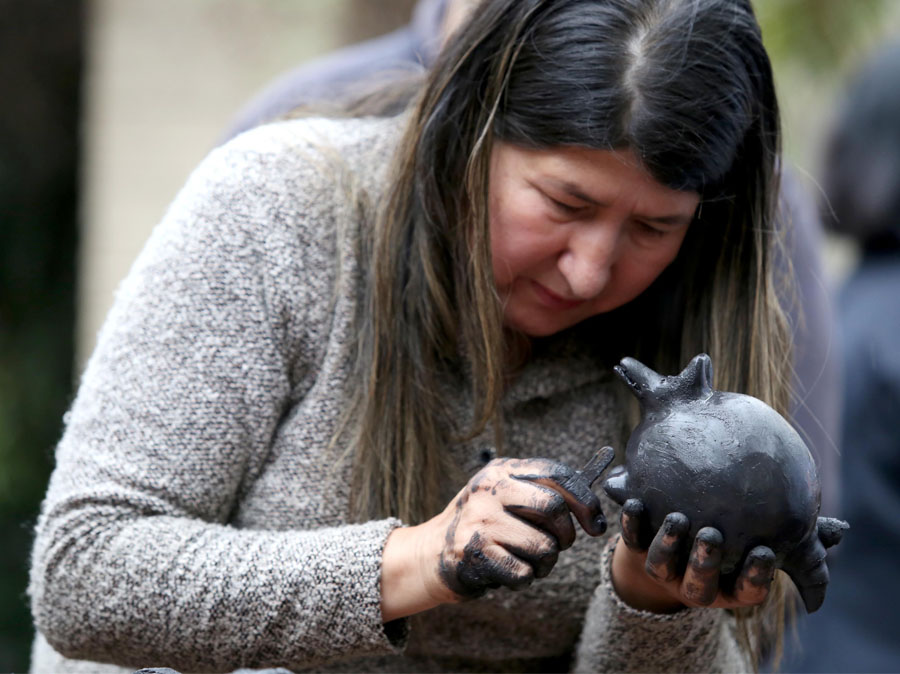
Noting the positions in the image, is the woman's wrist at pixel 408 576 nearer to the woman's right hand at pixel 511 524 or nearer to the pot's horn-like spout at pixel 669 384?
the woman's right hand at pixel 511 524

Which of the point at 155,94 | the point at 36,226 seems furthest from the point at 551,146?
the point at 36,226

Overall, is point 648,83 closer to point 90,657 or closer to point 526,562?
point 526,562

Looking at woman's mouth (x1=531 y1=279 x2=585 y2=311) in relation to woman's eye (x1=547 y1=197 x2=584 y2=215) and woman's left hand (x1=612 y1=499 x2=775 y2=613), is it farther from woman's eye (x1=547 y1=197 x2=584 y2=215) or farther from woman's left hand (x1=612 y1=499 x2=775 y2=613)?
woman's left hand (x1=612 y1=499 x2=775 y2=613)

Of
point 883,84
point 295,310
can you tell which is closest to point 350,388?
point 295,310

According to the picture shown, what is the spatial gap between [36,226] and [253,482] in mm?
3861

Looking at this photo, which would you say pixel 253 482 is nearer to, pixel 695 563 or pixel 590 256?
pixel 590 256

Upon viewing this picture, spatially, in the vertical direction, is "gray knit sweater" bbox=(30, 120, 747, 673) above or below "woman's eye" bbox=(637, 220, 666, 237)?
below

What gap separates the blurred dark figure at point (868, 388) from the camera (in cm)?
309

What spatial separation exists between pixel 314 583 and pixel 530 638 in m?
0.47

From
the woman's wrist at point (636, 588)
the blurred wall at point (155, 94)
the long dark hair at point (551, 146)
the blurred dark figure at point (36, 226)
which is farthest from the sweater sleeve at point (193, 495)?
the blurred dark figure at point (36, 226)

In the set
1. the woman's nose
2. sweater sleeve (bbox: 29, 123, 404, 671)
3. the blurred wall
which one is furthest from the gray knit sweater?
the blurred wall

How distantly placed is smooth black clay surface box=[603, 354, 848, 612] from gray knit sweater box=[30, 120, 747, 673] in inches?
14.3

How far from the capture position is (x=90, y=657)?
176 cm

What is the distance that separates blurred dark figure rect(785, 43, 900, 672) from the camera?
3086 mm
